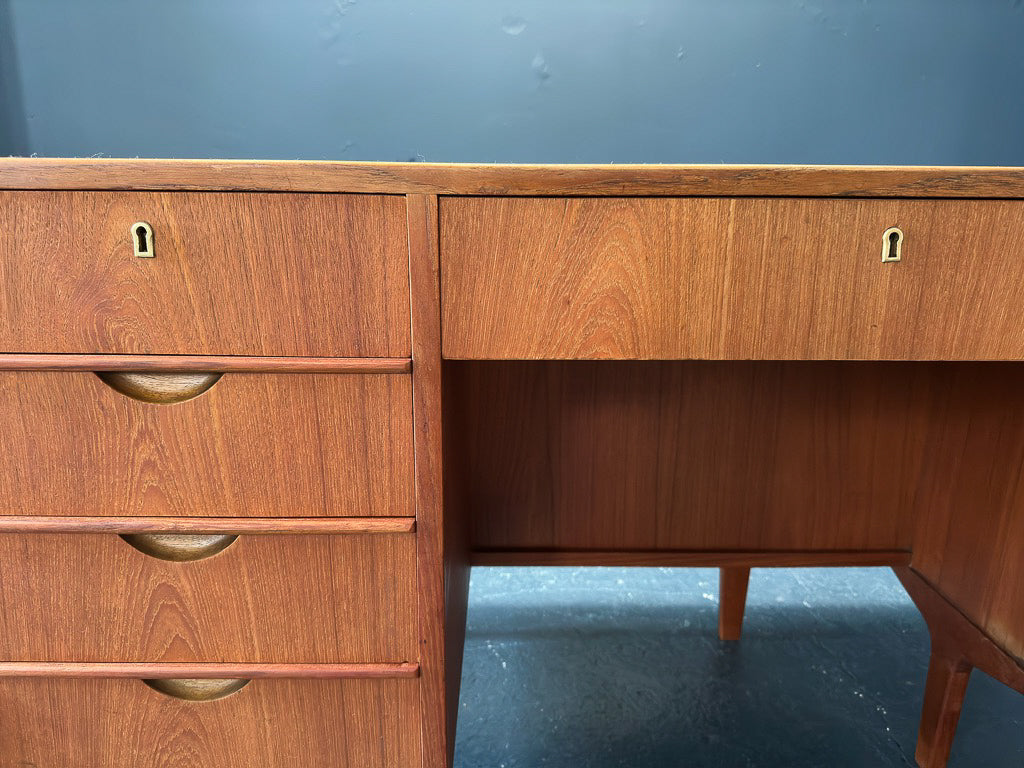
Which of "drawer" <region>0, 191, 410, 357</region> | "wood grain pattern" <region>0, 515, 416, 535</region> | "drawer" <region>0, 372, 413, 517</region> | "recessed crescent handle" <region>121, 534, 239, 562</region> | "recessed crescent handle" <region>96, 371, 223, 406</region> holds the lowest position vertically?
"recessed crescent handle" <region>121, 534, 239, 562</region>

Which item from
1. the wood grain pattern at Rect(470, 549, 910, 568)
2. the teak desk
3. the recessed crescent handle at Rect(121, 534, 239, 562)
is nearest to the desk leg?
the wood grain pattern at Rect(470, 549, 910, 568)

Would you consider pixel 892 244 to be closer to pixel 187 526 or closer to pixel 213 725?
pixel 187 526

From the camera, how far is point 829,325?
0.53m

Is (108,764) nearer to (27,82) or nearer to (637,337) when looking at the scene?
(637,337)

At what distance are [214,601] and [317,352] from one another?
0.93 feet

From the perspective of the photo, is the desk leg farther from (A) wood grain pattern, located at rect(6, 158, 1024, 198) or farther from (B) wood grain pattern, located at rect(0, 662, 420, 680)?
(B) wood grain pattern, located at rect(0, 662, 420, 680)

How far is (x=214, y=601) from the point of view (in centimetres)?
58

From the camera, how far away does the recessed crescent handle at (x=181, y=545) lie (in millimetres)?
579

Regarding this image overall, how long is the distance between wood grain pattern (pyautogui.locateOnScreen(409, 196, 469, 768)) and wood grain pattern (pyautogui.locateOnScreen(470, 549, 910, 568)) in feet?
1.02

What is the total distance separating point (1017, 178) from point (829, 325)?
20 cm

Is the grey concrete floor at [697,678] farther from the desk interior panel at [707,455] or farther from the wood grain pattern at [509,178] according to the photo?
the wood grain pattern at [509,178]

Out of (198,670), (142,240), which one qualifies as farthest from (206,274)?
(198,670)

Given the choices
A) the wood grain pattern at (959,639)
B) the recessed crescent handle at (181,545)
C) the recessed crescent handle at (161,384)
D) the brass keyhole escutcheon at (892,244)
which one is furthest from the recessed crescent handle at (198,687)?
the wood grain pattern at (959,639)

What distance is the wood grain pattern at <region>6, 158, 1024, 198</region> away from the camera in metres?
0.49
